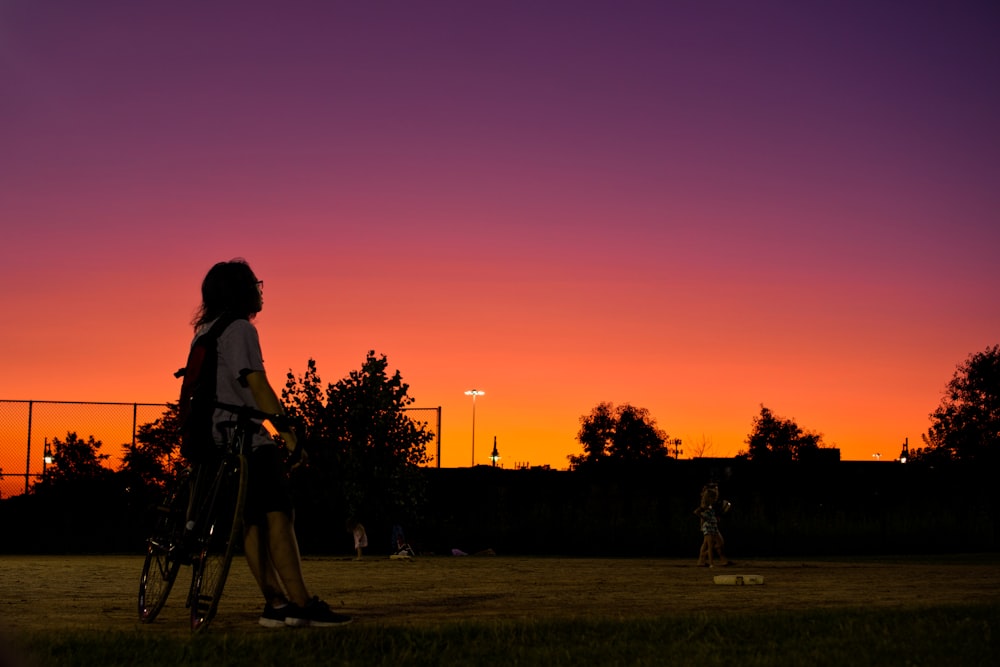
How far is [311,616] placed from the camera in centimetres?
680

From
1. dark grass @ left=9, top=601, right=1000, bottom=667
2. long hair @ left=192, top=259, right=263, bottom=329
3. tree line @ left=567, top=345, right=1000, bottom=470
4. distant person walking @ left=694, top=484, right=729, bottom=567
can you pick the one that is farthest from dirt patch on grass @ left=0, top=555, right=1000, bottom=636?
tree line @ left=567, top=345, right=1000, bottom=470

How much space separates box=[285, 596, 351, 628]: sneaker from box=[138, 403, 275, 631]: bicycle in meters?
0.46

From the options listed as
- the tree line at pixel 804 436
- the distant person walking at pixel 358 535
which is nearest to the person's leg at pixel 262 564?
the distant person walking at pixel 358 535

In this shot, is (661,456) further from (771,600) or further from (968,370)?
(771,600)

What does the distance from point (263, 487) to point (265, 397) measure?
0.53 metres

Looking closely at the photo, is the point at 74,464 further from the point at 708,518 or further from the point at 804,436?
the point at 804,436

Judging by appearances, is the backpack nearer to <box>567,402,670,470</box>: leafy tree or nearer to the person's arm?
the person's arm

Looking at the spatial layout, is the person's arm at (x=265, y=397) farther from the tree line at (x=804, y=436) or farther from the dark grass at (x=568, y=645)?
the tree line at (x=804, y=436)

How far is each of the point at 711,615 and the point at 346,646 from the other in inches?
105

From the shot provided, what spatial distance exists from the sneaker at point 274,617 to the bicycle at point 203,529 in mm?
339

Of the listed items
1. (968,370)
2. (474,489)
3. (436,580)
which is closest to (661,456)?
(968,370)

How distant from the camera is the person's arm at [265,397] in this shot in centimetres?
673

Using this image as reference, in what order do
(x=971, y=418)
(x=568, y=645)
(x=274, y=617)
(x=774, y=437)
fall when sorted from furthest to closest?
(x=774, y=437) < (x=971, y=418) < (x=274, y=617) < (x=568, y=645)

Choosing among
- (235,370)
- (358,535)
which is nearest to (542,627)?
(235,370)
